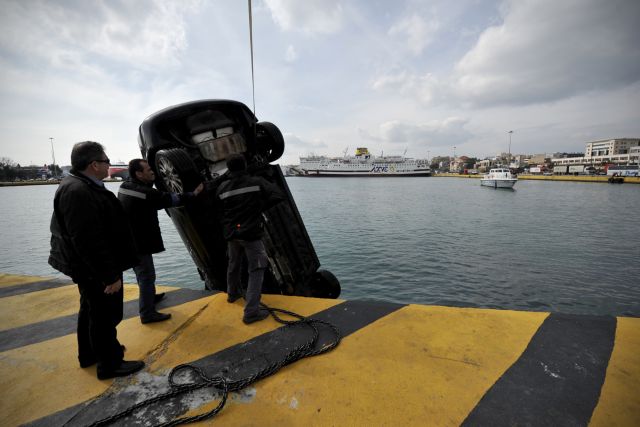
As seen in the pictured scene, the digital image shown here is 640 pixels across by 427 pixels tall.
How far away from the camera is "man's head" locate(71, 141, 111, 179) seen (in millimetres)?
1985

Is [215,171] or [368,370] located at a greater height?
[215,171]

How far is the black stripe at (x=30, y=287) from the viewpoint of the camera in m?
3.68

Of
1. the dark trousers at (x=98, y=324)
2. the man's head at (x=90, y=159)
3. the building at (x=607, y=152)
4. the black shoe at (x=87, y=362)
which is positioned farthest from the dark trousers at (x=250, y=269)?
the building at (x=607, y=152)

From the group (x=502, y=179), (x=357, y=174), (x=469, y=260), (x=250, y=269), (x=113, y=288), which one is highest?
(x=357, y=174)

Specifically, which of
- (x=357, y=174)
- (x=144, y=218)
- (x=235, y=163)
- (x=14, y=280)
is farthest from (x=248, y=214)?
(x=357, y=174)

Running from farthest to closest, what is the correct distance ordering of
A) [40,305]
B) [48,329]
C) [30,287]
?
[30,287], [40,305], [48,329]

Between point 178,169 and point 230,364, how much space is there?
6.32 ft

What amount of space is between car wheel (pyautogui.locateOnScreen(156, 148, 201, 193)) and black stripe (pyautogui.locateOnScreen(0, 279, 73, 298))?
225 cm

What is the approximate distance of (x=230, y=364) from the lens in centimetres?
208

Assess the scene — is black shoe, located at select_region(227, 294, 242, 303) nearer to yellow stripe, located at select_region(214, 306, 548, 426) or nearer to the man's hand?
the man's hand

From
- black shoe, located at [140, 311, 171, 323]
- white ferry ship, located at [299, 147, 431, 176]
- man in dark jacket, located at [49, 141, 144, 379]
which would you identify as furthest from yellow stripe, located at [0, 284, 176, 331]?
white ferry ship, located at [299, 147, 431, 176]

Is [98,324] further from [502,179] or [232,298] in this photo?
[502,179]

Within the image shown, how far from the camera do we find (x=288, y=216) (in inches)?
156

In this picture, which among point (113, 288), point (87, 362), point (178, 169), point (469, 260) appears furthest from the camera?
point (469, 260)
